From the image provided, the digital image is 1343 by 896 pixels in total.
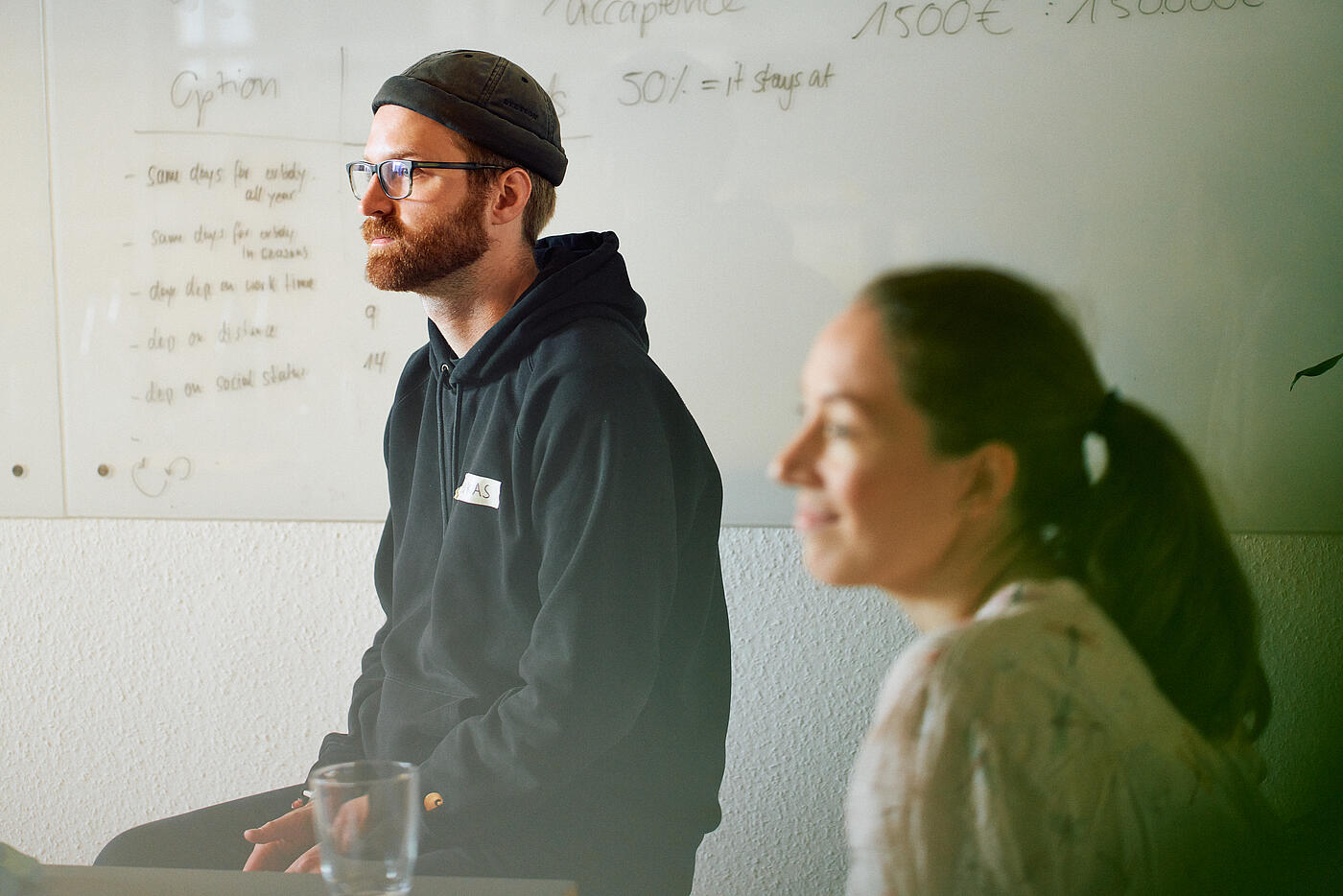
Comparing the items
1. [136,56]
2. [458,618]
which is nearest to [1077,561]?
[458,618]

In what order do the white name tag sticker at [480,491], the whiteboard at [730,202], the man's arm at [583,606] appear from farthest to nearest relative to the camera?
1. the whiteboard at [730,202]
2. the white name tag sticker at [480,491]
3. the man's arm at [583,606]

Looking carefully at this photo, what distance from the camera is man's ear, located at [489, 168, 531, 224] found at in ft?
3.82

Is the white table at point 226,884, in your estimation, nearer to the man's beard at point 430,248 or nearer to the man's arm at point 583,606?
the man's arm at point 583,606

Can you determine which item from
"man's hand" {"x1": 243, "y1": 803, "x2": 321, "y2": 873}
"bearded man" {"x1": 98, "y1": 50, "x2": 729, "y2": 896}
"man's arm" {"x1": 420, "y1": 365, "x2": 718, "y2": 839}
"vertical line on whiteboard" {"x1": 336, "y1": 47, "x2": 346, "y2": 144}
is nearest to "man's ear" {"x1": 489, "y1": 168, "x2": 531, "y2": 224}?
"bearded man" {"x1": 98, "y1": 50, "x2": 729, "y2": 896}

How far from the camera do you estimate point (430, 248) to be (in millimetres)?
1156

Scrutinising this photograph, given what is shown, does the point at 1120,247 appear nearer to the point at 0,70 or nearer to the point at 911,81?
the point at 911,81

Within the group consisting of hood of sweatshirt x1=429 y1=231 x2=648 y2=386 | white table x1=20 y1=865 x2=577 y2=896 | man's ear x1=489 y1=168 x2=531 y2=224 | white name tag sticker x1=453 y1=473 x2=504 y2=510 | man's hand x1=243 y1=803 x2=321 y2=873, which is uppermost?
man's ear x1=489 y1=168 x2=531 y2=224

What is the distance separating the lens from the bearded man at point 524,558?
3.30ft

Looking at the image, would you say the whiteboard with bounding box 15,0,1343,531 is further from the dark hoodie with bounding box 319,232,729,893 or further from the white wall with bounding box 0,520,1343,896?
the dark hoodie with bounding box 319,232,729,893

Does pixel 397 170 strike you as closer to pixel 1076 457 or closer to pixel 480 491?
pixel 480 491

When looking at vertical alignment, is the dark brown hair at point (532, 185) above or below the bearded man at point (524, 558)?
above

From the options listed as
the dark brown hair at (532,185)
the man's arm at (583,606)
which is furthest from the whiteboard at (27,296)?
the man's arm at (583,606)

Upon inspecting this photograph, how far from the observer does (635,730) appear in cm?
108

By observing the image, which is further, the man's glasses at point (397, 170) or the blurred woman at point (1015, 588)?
the man's glasses at point (397, 170)
